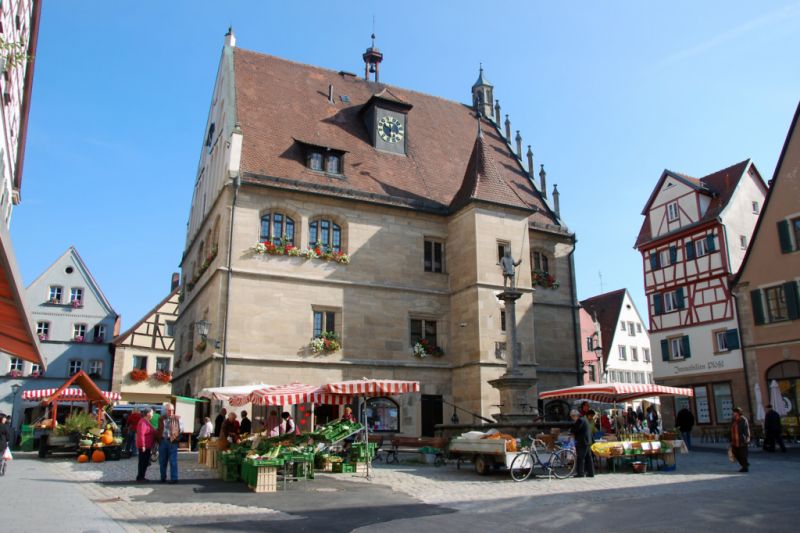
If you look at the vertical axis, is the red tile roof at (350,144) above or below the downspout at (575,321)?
above

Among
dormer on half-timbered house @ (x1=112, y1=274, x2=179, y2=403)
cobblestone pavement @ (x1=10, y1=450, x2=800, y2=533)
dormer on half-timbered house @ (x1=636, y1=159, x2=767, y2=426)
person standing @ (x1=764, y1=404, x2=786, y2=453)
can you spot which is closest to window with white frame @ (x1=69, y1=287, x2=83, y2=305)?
dormer on half-timbered house @ (x1=112, y1=274, x2=179, y2=403)

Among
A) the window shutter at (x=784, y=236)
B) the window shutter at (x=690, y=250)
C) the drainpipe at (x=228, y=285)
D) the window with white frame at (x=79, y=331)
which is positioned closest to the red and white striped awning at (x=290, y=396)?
the drainpipe at (x=228, y=285)

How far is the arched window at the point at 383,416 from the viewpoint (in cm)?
2292

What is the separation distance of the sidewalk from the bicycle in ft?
24.2

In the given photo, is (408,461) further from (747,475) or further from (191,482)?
(747,475)

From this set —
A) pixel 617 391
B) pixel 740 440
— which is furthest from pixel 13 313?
pixel 617 391

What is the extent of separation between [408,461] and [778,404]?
1555 centimetres

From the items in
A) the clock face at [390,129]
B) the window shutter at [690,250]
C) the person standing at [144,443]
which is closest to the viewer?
the person standing at [144,443]

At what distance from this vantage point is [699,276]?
32.4 m

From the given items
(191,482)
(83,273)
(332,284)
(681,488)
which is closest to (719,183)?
(332,284)

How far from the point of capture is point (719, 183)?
33.9 metres

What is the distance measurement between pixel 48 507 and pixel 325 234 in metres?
15.5

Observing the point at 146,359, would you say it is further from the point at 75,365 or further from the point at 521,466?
the point at 521,466

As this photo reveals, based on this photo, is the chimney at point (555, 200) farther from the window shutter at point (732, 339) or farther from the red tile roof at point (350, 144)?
the window shutter at point (732, 339)
